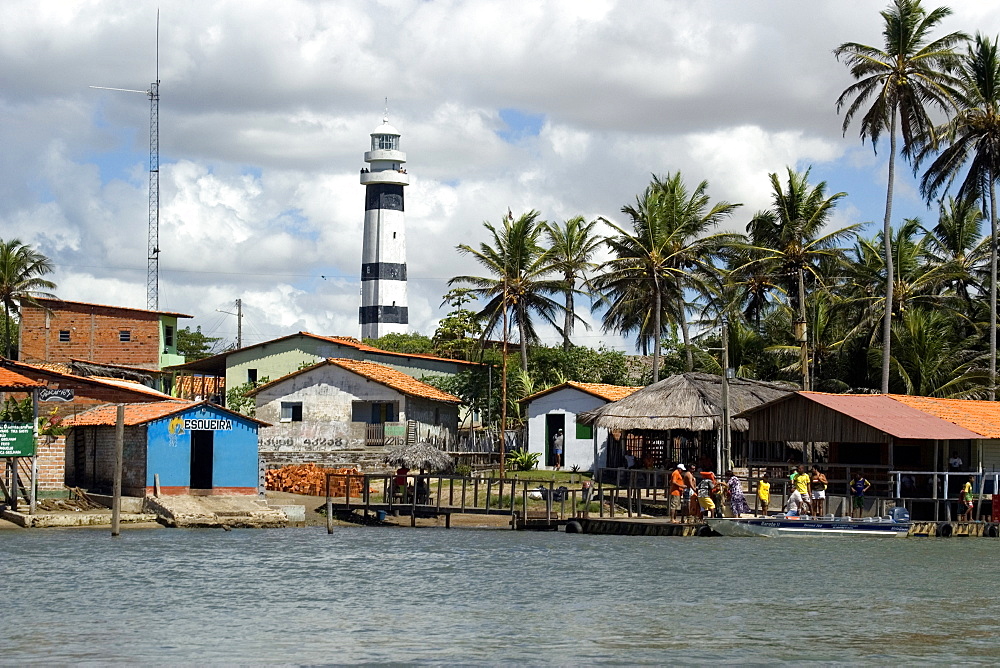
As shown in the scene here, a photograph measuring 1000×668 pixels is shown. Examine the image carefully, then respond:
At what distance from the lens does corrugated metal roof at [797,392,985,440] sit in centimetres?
3866

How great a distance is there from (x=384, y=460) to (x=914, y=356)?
19.3 metres

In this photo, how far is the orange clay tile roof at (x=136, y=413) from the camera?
4166 centimetres

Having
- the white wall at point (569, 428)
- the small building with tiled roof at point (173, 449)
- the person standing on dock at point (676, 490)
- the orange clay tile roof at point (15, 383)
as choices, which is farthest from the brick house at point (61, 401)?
the person standing on dock at point (676, 490)

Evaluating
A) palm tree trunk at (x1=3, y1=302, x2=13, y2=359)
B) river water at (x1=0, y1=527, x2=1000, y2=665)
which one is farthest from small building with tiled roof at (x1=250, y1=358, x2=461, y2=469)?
river water at (x1=0, y1=527, x2=1000, y2=665)

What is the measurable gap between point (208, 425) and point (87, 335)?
2302cm

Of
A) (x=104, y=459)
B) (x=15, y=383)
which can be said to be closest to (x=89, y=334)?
(x=104, y=459)

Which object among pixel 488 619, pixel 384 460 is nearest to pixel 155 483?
pixel 384 460

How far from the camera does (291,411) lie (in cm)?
5606

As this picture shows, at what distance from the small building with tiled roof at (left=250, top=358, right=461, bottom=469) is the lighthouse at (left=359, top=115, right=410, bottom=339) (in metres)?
32.4

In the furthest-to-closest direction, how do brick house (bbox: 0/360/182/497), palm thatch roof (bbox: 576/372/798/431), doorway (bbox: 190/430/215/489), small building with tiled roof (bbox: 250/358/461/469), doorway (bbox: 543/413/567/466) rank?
doorway (bbox: 543/413/567/466) → small building with tiled roof (bbox: 250/358/461/469) → palm thatch roof (bbox: 576/372/798/431) → doorway (bbox: 190/430/215/489) → brick house (bbox: 0/360/182/497)

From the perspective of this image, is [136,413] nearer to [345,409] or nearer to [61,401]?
[61,401]

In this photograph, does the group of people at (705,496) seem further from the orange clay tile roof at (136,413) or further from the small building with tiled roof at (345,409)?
the small building with tiled roof at (345,409)

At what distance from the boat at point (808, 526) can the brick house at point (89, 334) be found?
3411cm

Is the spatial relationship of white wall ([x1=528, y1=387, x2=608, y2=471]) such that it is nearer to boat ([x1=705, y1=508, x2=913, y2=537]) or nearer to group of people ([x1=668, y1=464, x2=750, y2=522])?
group of people ([x1=668, y1=464, x2=750, y2=522])
